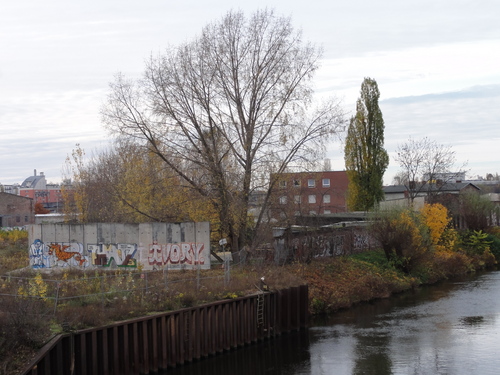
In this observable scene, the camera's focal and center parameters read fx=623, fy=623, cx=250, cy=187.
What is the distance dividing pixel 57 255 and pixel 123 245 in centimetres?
457

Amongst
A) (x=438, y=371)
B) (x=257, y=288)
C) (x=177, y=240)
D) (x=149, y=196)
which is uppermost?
(x=149, y=196)

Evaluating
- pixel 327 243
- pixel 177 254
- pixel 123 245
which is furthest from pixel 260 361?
pixel 327 243

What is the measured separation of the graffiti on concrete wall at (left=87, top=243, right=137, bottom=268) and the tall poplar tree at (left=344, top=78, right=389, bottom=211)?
39784 millimetres

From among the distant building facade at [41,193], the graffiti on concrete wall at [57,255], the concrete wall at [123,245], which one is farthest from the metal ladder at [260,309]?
the distant building facade at [41,193]

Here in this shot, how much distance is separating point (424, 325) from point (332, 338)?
18.1 feet

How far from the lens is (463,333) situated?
99.2 ft

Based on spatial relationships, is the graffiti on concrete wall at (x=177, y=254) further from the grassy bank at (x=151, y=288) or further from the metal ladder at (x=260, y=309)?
the metal ladder at (x=260, y=309)

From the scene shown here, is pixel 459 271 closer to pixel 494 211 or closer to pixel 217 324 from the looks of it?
pixel 494 211

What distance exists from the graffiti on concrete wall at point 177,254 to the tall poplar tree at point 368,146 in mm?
38616

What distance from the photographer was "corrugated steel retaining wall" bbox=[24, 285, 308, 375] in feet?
68.8

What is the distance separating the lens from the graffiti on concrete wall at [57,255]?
119 feet

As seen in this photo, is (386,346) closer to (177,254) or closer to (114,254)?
(177,254)

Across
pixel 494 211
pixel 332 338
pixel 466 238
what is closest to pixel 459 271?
pixel 466 238

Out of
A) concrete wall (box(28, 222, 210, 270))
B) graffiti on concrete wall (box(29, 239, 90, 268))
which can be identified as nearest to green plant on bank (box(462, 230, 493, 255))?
concrete wall (box(28, 222, 210, 270))
